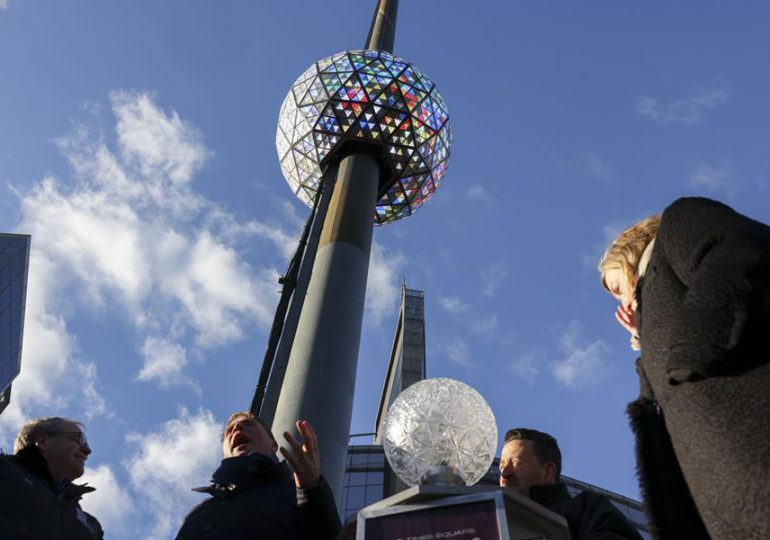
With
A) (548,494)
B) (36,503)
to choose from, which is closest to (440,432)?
(548,494)

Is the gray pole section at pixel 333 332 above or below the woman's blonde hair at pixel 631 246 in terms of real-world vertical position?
above

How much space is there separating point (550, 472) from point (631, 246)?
2.05m

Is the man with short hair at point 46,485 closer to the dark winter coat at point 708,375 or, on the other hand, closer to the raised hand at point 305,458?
the raised hand at point 305,458

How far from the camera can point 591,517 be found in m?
3.20

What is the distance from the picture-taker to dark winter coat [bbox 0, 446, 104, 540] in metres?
3.61

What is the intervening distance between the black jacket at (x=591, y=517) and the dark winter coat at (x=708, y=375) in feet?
4.27

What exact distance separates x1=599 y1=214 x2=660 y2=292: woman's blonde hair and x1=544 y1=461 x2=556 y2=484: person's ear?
6.23 feet

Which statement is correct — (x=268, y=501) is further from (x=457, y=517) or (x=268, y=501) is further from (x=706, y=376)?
(x=706, y=376)

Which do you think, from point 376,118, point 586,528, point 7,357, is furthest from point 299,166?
point 7,357

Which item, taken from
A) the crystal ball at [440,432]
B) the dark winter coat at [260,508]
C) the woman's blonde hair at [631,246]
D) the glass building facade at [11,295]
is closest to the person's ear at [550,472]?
the crystal ball at [440,432]

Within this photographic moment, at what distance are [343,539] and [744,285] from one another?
1.69m

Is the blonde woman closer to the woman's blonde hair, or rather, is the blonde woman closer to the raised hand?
the woman's blonde hair

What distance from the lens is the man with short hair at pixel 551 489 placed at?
3104mm

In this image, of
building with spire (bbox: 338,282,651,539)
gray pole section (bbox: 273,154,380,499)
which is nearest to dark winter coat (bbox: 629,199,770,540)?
gray pole section (bbox: 273,154,380,499)
